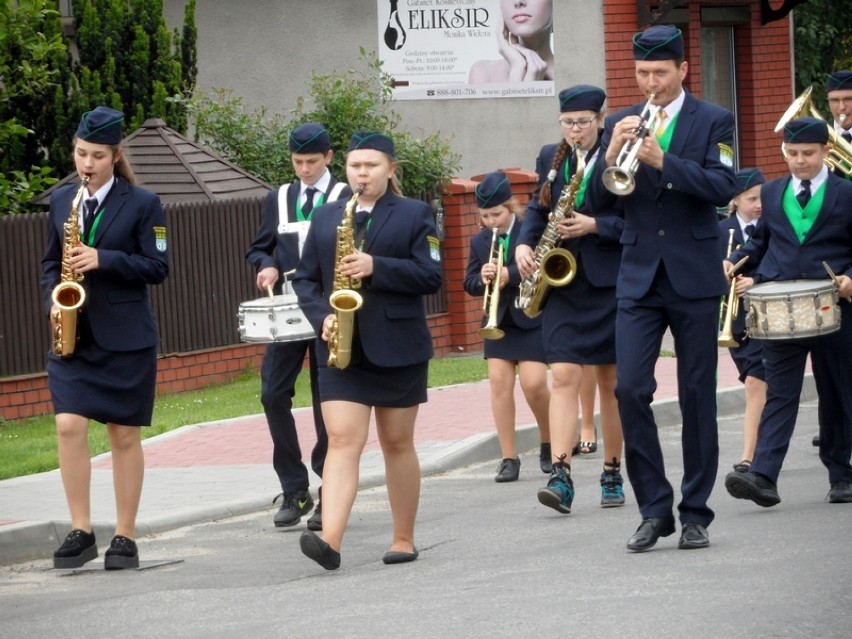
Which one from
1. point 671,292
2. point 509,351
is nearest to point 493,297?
point 509,351

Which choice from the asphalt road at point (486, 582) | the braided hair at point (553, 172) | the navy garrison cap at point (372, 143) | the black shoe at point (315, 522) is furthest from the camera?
the black shoe at point (315, 522)

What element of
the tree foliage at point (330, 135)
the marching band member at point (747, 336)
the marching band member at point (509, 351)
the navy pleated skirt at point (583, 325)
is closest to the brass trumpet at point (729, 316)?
the marching band member at point (747, 336)

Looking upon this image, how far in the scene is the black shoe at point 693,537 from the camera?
7871mm

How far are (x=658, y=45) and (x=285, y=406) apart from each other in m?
3.08

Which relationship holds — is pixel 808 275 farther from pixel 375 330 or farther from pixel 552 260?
pixel 375 330

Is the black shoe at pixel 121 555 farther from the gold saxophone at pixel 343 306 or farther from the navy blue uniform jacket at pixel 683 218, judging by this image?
the navy blue uniform jacket at pixel 683 218

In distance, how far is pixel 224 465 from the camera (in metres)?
11.6

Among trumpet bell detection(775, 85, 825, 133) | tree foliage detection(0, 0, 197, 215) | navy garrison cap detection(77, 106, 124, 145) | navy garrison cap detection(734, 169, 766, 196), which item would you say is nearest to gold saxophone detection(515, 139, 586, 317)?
navy garrison cap detection(734, 169, 766, 196)

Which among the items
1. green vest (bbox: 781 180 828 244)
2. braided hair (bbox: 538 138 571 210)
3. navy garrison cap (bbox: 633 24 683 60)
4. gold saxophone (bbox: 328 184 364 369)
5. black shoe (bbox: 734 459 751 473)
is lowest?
black shoe (bbox: 734 459 751 473)

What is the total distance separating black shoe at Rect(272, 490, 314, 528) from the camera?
379 inches

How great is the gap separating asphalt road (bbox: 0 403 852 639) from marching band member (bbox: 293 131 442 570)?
360mm

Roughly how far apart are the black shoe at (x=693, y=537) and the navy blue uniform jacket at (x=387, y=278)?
1.39 meters

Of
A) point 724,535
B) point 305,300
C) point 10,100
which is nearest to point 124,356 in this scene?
point 305,300

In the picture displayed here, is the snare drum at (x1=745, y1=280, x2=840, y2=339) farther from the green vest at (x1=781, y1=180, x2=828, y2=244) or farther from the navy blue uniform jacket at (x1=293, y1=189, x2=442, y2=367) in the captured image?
the navy blue uniform jacket at (x1=293, y1=189, x2=442, y2=367)
